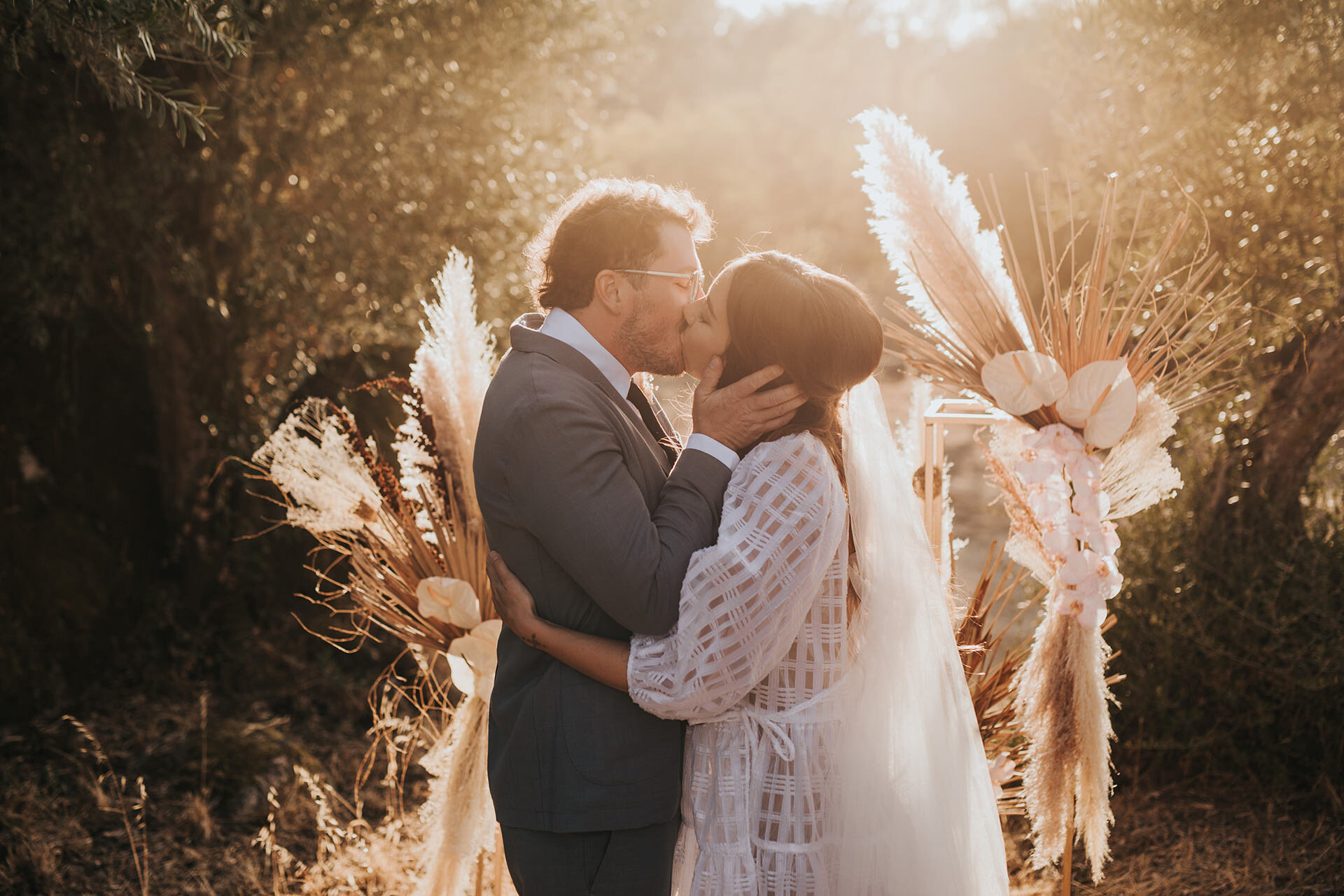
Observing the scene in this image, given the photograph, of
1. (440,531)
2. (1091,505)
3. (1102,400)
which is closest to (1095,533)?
(1091,505)

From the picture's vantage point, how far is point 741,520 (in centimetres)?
190

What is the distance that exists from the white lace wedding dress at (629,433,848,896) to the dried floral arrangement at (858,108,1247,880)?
0.58m

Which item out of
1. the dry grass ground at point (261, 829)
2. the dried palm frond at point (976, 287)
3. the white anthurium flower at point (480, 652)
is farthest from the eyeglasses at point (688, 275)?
the dry grass ground at point (261, 829)

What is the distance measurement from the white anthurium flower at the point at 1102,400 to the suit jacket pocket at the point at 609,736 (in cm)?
120

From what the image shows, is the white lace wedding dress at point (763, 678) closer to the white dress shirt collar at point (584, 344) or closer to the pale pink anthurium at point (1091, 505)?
the white dress shirt collar at point (584, 344)

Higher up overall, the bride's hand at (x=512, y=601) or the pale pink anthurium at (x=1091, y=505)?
the pale pink anthurium at (x=1091, y=505)

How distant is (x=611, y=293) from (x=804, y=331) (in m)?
0.50

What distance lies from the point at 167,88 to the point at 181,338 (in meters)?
3.16

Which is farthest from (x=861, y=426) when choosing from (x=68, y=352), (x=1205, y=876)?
(x=68, y=352)

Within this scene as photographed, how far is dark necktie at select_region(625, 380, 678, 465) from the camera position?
2.31 m

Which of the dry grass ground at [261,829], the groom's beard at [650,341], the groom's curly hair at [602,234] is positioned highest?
the groom's curly hair at [602,234]

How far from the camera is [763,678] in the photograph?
6.59 ft

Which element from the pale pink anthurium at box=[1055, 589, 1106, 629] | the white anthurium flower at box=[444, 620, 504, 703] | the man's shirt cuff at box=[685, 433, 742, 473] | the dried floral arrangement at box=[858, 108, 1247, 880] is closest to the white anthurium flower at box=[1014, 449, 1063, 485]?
the dried floral arrangement at box=[858, 108, 1247, 880]

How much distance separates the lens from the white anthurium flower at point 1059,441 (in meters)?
2.26
